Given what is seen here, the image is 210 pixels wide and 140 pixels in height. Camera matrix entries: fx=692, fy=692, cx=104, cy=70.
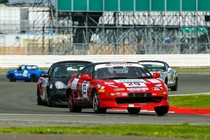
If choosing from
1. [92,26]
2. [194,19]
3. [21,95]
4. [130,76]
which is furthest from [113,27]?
[130,76]

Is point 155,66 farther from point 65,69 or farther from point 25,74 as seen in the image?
point 25,74

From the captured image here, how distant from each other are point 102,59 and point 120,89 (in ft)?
125

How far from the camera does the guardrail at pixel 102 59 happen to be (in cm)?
5372

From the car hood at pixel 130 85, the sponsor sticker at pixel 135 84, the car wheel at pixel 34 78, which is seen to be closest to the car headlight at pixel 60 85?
the car hood at pixel 130 85

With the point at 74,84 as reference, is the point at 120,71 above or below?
above

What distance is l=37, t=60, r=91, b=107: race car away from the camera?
68.5 ft

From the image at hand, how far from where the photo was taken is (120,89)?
1622 cm

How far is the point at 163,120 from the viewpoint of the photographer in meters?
14.8

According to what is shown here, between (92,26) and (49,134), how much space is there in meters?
55.0

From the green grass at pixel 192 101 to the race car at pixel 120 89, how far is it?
352 centimetres

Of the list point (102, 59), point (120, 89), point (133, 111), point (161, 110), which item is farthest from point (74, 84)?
point (102, 59)

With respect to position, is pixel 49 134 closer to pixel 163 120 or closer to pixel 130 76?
pixel 163 120

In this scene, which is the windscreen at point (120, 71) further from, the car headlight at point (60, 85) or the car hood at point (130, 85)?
the car headlight at point (60, 85)

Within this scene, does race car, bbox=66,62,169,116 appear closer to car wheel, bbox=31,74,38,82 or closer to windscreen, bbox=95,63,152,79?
windscreen, bbox=95,63,152,79
